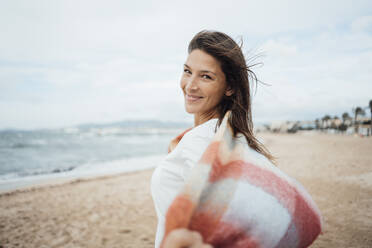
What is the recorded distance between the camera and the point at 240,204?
90 cm

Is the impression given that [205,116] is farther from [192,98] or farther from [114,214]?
[114,214]

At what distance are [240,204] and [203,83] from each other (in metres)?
0.88

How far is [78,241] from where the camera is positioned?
3590 millimetres

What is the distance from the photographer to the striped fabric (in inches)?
33.1

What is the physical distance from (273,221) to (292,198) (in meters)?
0.16

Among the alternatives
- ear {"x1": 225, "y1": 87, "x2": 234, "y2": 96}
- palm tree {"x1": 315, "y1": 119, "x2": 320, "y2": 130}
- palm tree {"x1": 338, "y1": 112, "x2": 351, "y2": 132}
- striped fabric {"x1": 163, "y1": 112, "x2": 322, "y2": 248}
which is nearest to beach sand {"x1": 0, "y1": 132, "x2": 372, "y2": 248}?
striped fabric {"x1": 163, "y1": 112, "x2": 322, "y2": 248}

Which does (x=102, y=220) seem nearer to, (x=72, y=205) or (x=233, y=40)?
(x=72, y=205)

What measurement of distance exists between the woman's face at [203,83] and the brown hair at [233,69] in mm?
41

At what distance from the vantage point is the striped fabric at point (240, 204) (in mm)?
841

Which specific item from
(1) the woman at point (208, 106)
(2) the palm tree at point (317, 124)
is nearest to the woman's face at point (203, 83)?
(1) the woman at point (208, 106)

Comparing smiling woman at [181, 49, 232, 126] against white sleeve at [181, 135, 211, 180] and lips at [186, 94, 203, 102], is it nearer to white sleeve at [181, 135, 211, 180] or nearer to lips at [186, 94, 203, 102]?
lips at [186, 94, 203, 102]

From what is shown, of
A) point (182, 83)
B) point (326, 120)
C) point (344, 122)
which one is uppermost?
point (182, 83)

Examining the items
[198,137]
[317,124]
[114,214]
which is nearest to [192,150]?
[198,137]

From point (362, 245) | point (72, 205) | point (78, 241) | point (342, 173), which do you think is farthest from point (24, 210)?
point (342, 173)
